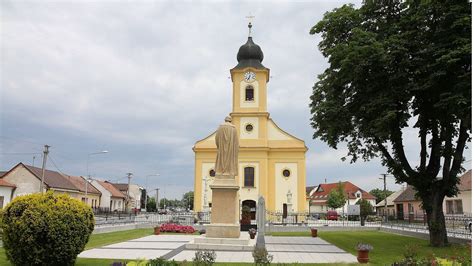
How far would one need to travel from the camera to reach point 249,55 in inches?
1763

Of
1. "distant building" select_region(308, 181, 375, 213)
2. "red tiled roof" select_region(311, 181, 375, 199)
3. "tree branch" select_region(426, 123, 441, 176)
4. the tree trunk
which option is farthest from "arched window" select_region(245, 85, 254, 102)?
"red tiled roof" select_region(311, 181, 375, 199)

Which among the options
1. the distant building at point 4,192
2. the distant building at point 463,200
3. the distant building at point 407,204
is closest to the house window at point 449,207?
the distant building at point 463,200

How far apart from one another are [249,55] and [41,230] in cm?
3691

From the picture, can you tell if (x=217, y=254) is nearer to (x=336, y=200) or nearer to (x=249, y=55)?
(x=249, y=55)

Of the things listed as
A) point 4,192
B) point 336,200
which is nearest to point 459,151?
point 4,192

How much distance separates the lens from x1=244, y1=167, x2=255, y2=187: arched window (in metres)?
41.8

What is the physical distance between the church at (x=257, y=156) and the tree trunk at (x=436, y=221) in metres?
21.9

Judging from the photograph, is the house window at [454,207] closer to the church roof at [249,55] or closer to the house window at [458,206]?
the house window at [458,206]

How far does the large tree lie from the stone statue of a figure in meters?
4.91

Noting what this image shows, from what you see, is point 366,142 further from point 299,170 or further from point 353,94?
point 299,170

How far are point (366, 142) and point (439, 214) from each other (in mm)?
4656

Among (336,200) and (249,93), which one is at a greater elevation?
(249,93)

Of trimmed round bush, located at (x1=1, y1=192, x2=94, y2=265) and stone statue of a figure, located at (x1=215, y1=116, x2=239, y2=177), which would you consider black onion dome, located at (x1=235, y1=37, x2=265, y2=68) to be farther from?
trimmed round bush, located at (x1=1, y1=192, x2=94, y2=265)

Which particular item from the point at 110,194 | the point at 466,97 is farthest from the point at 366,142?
the point at 110,194
